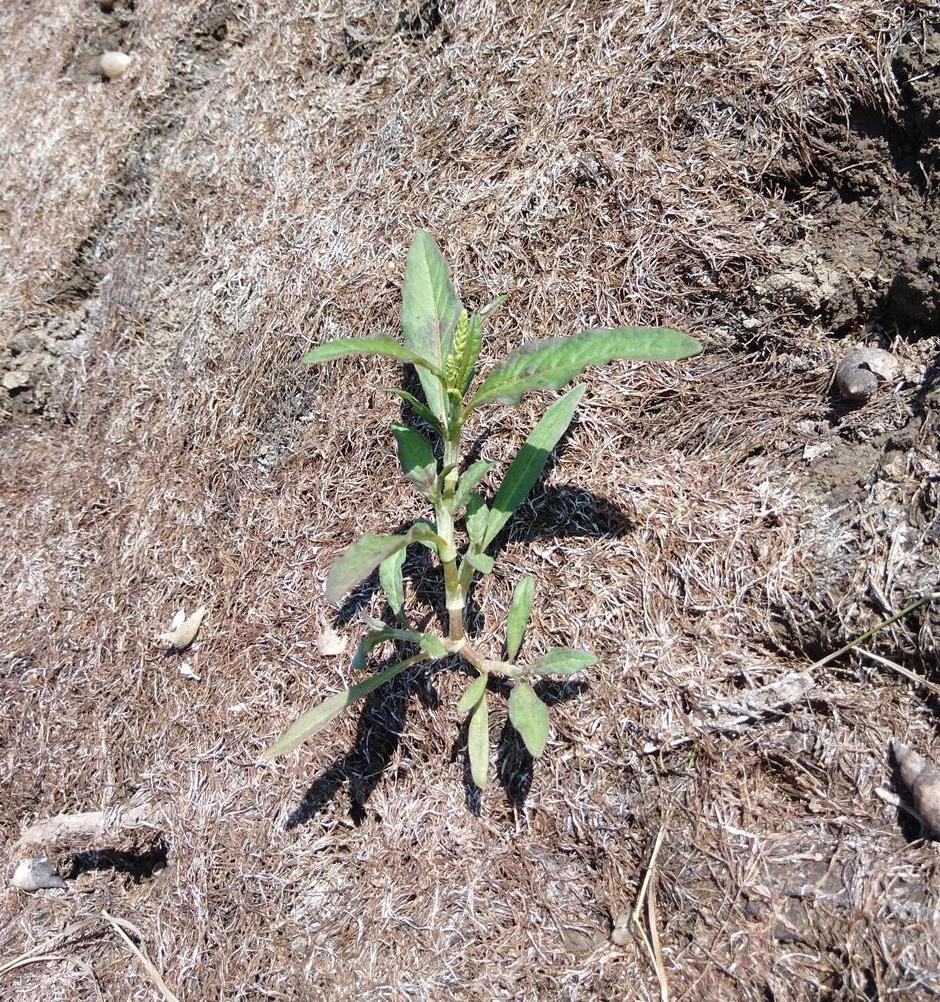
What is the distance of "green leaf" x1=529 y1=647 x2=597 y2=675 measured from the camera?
1838 millimetres

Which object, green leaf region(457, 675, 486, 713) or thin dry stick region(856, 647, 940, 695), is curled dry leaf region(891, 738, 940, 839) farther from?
green leaf region(457, 675, 486, 713)

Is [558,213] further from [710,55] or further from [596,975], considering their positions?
[596,975]

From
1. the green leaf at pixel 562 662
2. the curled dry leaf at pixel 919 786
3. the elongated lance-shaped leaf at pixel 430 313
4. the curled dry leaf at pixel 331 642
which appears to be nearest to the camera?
the curled dry leaf at pixel 919 786

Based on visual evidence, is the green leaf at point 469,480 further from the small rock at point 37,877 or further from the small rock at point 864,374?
the small rock at point 37,877

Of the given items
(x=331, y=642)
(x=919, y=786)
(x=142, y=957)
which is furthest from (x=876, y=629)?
(x=142, y=957)

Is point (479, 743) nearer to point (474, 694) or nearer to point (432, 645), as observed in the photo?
point (474, 694)

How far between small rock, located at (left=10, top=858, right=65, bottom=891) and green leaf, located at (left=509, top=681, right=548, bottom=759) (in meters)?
1.68

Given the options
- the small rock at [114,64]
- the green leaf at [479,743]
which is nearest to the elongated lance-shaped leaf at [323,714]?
the green leaf at [479,743]

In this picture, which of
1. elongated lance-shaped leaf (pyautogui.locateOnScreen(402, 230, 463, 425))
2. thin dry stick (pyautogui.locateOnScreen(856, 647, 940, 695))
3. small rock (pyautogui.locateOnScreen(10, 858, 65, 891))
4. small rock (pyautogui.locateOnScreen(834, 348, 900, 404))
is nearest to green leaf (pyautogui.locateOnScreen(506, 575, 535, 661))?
elongated lance-shaped leaf (pyautogui.locateOnScreen(402, 230, 463, 425))

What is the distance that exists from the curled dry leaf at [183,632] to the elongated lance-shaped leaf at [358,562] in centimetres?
106

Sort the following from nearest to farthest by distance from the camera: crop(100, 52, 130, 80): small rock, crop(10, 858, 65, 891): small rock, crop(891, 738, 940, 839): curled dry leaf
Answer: crop(891, 738, 940, 839): curled dry leaf
crop(10, 858, 65, 891): small rock
crop(100, 52, 130, 80): small rock

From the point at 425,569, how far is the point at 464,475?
15.7 inches

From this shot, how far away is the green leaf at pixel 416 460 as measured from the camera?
1.97 m

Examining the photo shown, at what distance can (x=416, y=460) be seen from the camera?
2.00 metres
